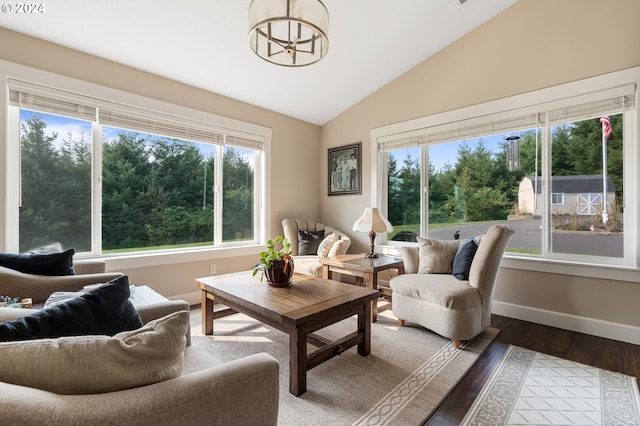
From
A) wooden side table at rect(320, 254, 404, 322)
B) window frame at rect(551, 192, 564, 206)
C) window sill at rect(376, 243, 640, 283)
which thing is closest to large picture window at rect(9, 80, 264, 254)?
wooden side table at rect(320, 254, 404, 322)

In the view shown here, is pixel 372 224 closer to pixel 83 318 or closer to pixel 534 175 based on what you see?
pixel 534 175

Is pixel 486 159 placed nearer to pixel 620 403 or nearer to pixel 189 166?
pixel 620 403

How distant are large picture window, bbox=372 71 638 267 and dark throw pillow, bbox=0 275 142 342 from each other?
3.53 meters

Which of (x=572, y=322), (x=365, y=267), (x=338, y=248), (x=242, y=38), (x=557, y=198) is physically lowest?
(x=572, y=322)

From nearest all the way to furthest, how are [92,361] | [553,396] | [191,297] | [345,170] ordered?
[92,361] < [553,396] < [191,297] < [345,170]

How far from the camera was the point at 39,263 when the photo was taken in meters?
2.18

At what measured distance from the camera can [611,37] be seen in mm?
2658

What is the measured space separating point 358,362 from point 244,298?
3.21ft

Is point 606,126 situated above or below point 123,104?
below

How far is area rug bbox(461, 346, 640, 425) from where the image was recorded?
1.68 metres

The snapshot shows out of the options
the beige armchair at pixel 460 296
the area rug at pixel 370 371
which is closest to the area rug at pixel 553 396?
the area rug at pixel 370 371

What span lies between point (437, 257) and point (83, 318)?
111 inches

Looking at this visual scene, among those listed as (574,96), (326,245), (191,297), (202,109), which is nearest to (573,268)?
(574,96)

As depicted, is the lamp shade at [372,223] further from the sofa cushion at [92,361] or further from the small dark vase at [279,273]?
the sofa cushion at [92,361]
